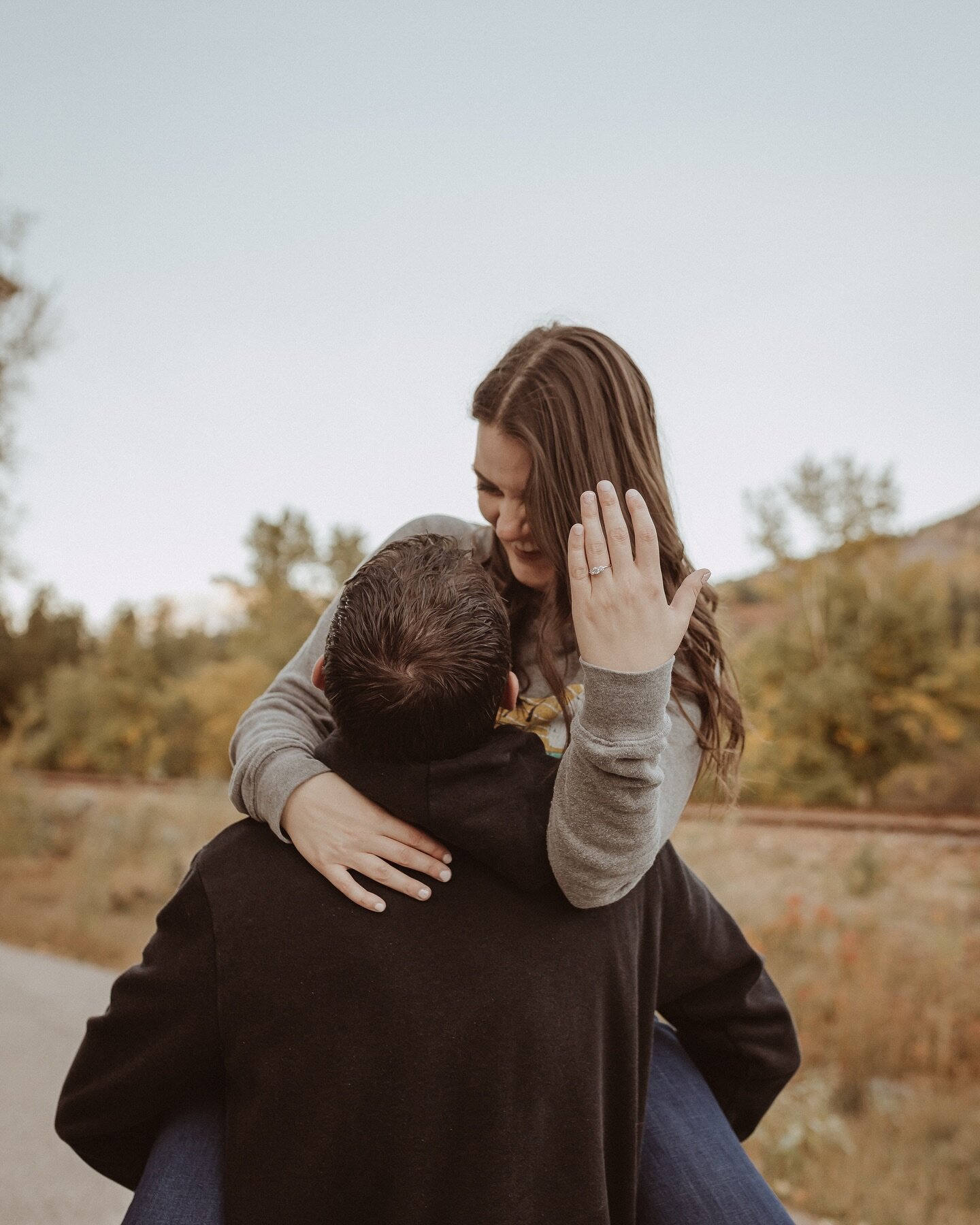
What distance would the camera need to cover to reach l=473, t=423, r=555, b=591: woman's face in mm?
1759

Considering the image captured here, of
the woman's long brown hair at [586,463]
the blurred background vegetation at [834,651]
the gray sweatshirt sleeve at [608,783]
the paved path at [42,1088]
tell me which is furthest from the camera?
the blurred background vegetation at [834,651]

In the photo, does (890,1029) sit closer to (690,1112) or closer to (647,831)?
(690,1112)

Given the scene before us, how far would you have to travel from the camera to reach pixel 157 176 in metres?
9.68

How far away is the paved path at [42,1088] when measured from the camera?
2.63 metres

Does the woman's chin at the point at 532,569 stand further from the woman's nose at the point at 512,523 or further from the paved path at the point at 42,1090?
the paved path at the point at 42,1090

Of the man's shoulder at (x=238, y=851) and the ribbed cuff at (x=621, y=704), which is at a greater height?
the ribbed cuff at (x=621, y=704)

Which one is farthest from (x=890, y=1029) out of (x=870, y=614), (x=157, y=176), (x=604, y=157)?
(x=157, y=176)

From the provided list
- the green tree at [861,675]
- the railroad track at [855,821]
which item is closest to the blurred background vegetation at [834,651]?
the green tree at [861,675]

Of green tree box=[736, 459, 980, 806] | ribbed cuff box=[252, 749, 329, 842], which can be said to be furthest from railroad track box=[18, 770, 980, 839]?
ribbed cuff box=[252, 749, 329, 842]

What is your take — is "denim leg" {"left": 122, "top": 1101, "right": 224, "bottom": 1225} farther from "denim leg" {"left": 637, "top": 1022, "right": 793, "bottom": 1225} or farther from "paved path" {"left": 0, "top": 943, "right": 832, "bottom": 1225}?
"paved path" {"left": 0, "top": 943, "right": 832, "bottom": 1225}

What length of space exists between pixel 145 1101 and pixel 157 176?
1053 centimetres

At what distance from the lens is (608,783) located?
1071mm

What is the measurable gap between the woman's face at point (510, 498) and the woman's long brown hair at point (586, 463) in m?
0.02

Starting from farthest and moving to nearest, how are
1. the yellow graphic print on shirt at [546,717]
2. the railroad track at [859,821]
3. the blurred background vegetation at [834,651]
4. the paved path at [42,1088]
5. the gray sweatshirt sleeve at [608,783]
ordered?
1. the blurred background vegetation at [834,651]
2. the railroad track at [859,821]
3. the paved path at [42,1088]
4. the yellow graphic print on shirt at [546,717]
5. the gray sweatshirt sleeve at [608,783]
